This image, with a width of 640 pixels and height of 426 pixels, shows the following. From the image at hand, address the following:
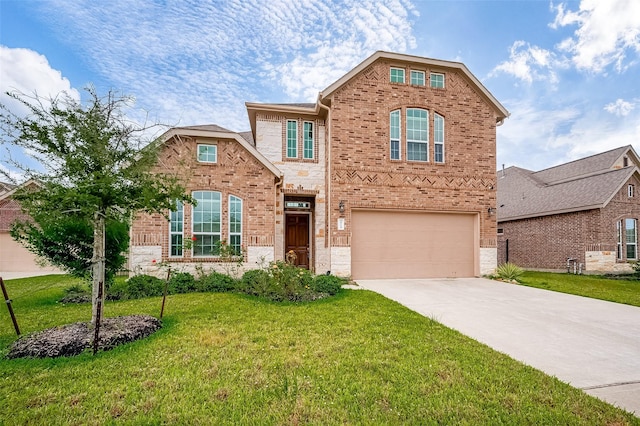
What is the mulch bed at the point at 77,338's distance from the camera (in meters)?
4.13

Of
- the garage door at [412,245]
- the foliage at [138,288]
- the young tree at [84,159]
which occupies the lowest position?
the foliage at [138,288]

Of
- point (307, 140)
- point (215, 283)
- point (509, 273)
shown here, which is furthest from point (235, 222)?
point (509, 273)

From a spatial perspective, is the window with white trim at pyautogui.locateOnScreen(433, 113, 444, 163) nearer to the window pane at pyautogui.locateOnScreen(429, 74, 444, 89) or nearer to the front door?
the window pane at pyautogui.locateOnScreen(429, 74, 444, 89)

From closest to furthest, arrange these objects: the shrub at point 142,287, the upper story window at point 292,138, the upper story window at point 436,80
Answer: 1. the shrub at point 142,287
2. the upper story window at point 292,138
3. the upper story window at point 436,80

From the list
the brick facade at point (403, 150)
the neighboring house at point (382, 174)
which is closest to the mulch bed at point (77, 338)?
the neighboring house at point (382, 174)

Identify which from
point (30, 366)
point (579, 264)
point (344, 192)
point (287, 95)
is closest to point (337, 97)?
point (344, 192)

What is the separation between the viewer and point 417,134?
38.4ft

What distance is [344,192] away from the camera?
10961 millimetres

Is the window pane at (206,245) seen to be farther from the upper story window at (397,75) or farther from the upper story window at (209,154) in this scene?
the upper story window at (397,75)

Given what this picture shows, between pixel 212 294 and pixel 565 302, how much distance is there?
9094mm

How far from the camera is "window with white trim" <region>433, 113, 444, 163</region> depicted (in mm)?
11812

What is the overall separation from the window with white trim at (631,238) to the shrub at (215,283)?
18034 millimetres

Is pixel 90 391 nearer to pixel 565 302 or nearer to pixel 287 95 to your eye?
pixel 565 302

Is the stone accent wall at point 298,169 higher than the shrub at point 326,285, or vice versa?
the stone accent wall at point 298,169
